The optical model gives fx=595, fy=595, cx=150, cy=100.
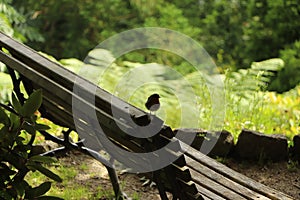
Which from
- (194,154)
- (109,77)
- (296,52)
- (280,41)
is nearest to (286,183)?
(194,154)

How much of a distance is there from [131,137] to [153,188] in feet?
5.52

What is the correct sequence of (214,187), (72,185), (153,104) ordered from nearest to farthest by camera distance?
(153,104)
(214,187)
(72,185)

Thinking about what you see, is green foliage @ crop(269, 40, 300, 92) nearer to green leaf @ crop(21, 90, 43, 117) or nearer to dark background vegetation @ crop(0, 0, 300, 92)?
dark background vegetation @ crop(0, 0, 300, 92)

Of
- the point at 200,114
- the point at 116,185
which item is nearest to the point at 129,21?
the point at 200,114

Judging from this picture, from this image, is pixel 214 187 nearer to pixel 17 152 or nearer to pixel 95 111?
pixel 95 111

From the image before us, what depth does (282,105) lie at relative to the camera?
18.1 feet

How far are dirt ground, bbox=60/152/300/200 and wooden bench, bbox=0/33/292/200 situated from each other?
0.70m

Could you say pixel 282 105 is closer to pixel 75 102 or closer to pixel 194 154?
pixel 194 154

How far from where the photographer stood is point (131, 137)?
235cm

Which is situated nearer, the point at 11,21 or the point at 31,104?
the point at 31,104

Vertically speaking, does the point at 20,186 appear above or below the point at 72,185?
above

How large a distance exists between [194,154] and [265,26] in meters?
5.46

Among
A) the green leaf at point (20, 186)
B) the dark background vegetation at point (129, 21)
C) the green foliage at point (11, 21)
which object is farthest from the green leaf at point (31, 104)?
the dark background vegetation at point (129, 21)

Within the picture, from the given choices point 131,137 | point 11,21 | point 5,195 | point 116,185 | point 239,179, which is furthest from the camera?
point 11,21
